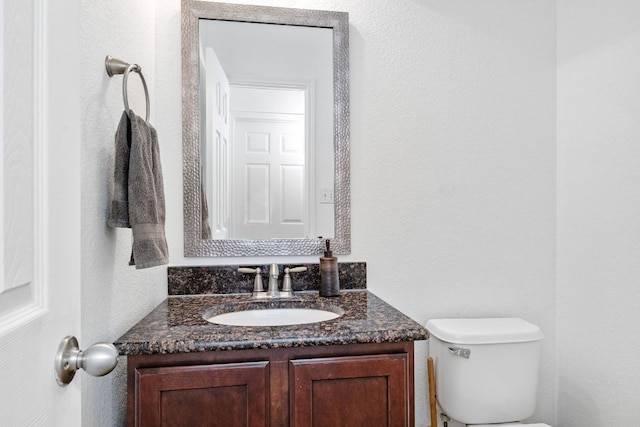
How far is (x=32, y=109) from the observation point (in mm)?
467

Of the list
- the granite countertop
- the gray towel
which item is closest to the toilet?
the granite countertop

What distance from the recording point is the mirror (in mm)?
1573

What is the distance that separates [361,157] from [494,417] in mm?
1137

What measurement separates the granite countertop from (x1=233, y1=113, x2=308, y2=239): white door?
0.40 metres

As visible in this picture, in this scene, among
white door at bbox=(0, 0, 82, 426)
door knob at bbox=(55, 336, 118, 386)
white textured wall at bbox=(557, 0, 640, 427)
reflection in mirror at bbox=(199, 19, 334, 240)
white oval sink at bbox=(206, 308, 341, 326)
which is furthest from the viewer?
reflection in mirror at bbox=(199, 19, 334, 240)

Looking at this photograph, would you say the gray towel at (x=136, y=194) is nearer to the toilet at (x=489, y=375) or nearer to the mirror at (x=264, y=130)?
the mirror at (x=264, y=130)

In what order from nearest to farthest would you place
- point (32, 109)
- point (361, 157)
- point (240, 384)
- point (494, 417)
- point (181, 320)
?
point (32, 109), point (240, 384), point (181, 320), point (494, 417), point (361, 157)

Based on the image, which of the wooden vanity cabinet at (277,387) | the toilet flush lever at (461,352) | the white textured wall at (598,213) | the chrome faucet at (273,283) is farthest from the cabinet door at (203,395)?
the white textured wall at (598,213)

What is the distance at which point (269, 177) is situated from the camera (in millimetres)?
1617

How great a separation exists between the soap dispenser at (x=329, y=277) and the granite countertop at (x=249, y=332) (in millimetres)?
159

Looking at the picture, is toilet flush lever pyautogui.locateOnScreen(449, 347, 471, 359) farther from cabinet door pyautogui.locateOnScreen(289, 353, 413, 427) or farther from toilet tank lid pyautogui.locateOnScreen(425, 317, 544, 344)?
cabinet door pyautogui.locateOnScreen(289, 353, 413, 427)

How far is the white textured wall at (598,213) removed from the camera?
1486 mm

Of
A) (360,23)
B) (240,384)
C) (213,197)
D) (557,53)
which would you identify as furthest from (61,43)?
(557,53)

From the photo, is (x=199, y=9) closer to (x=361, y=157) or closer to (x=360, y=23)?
(x=360, y=23)
